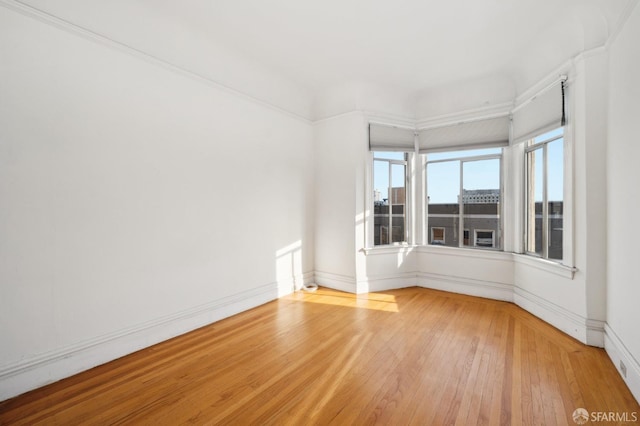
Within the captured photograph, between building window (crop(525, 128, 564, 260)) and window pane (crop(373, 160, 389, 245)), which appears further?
window pane (crop(373, 160, 389, 245))

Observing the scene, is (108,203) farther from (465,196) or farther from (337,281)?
(465,196)

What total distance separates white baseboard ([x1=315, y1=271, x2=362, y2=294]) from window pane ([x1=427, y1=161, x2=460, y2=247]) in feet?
5.09

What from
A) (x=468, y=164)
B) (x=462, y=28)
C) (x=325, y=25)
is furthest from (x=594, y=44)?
(x=325, y=25)

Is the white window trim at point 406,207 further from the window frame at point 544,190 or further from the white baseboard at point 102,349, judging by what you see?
the white baseboard at point 102,349

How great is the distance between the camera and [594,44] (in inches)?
104

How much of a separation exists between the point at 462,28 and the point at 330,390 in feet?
12.4

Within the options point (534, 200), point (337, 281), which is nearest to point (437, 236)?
point (534, 200)

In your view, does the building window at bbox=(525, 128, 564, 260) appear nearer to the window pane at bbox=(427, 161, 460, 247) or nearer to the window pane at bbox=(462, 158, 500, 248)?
the window pane at bbox=(462, 158, 500, 248)

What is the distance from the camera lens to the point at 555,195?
3.30 meters

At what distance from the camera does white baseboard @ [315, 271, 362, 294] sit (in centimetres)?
441

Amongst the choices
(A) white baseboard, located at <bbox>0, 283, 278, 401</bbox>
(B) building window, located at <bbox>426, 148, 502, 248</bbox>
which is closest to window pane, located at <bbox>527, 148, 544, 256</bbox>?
(B) building window, located at <bbox>426, 148, 502, 248</bbox>

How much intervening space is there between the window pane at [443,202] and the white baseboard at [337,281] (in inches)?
61.1

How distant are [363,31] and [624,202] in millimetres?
2893

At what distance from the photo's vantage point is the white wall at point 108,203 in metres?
2.01
